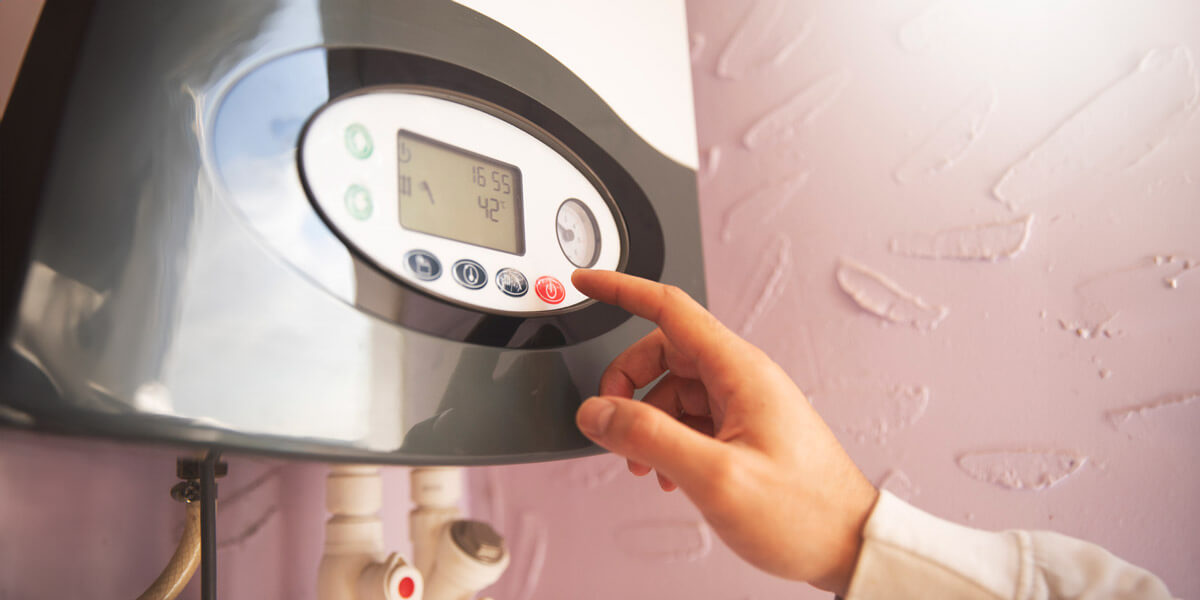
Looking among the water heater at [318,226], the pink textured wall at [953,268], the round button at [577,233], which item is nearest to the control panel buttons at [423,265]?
the water heater at [318,226]

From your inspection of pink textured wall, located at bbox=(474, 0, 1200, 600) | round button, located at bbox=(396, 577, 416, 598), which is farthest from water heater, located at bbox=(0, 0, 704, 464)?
pink textured wall, located at bbox=(474, 0, 1200, 600)

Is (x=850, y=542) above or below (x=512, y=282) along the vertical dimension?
below

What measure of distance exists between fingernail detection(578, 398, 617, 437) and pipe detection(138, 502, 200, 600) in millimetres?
330

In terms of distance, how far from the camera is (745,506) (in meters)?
0.40

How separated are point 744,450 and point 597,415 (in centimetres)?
9

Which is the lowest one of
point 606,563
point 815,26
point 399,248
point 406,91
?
point 606,563

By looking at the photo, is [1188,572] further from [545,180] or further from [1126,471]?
[545,180]

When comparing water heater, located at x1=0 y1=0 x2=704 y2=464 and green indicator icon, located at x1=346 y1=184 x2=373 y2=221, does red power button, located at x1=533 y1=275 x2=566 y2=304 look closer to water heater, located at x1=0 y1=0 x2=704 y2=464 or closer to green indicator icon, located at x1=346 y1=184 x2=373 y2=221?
water heater, located at x1=0 y1=0 x2=704 y2=464

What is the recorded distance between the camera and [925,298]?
0.77 meters

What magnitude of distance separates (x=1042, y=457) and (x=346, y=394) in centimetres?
67

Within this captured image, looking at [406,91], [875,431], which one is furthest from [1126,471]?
[406,91]

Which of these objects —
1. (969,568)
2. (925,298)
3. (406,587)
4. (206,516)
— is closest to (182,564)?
(206,516)

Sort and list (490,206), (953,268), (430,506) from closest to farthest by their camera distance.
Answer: (490,206) → (430,506) → (953,268)

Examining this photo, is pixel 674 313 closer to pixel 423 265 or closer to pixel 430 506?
pixel 423 265
